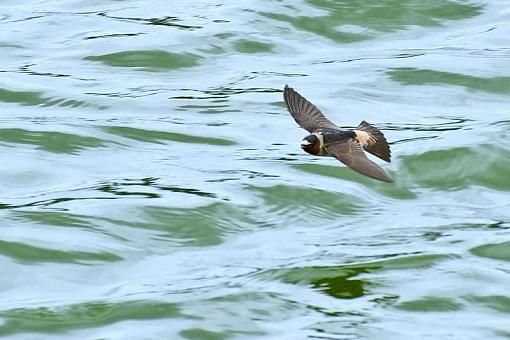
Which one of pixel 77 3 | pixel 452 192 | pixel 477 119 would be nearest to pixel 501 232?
pixel 452 192

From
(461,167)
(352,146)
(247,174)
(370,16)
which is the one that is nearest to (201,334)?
(352,146)

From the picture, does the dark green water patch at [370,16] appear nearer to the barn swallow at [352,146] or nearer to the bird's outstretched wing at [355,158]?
the barn swallow at [352,146]

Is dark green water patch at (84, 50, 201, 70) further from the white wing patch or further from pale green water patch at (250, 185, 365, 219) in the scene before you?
the white wing patch

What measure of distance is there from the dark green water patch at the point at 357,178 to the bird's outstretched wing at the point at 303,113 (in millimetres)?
683

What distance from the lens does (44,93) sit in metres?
11.3

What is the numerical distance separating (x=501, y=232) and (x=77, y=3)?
19.1 feet

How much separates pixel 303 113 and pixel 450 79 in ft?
9.17

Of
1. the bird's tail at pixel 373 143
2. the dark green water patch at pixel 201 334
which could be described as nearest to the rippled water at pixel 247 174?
the dark green water patch at pixel 201 334

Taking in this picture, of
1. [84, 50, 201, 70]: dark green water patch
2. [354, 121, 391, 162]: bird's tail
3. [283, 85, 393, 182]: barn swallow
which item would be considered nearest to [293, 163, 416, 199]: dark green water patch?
[283, 85, 393, 182]: barn swallow

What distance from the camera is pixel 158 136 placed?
10.6 metres

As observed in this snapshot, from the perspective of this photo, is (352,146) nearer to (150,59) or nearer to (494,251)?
(494,251)

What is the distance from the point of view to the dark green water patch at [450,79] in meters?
11.6

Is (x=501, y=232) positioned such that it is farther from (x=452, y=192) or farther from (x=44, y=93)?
(x=44, y=93)

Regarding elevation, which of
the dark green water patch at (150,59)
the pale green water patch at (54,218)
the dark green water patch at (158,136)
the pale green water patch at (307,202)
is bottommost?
the pale green water patch at (307,202)
